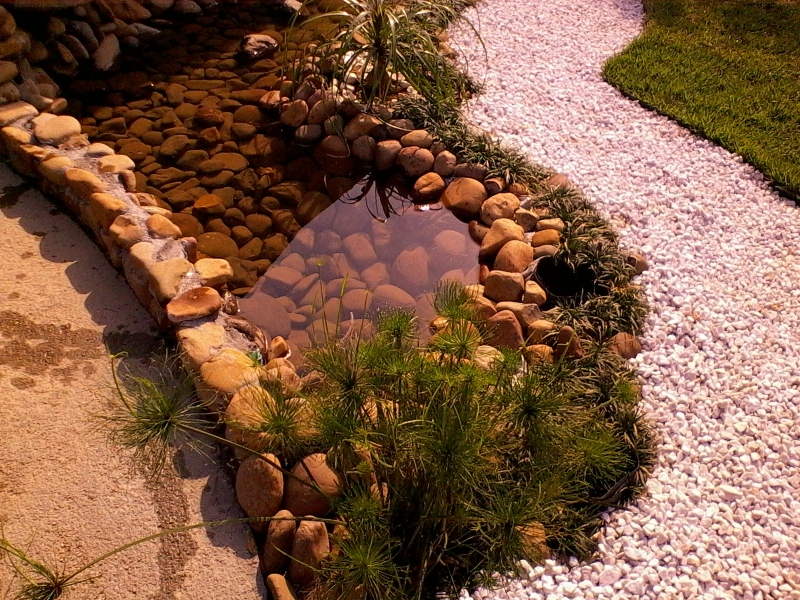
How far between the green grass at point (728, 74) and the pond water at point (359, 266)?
1877 millimetres

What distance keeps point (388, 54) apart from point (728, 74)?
2612mm

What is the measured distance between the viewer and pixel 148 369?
3051 mm

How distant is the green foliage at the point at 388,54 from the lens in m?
4.10

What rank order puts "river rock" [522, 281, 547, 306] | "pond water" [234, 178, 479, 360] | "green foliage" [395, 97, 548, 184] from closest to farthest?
1. "river rock" [522, 281, 547, 306]
2. "pond water" [234, 178, 479, 360]
3. "green foliage" [395, 97, 548, 184]

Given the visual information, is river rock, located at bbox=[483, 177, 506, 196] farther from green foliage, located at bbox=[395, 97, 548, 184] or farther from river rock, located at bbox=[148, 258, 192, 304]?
river rock, located at bbox=[148, 258, 192, 304]

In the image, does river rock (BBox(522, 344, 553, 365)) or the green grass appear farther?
the green grass

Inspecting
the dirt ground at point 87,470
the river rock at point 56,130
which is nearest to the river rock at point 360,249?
the dirt ground at point 87,470

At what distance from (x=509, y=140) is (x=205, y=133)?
2.08 meters

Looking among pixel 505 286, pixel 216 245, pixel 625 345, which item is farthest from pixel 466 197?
pixel 216 245

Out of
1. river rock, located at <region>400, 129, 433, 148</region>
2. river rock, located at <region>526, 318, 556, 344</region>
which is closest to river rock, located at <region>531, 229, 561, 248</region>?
river rock, located at <region>526, 318, 556, 344</region>

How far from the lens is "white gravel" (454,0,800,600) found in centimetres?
239

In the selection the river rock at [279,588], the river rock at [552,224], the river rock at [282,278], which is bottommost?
the river rock at [279,588]

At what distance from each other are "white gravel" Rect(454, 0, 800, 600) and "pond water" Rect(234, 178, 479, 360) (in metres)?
0.87

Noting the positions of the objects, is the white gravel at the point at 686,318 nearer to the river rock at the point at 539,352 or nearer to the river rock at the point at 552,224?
the river rock at the point at 552,224
